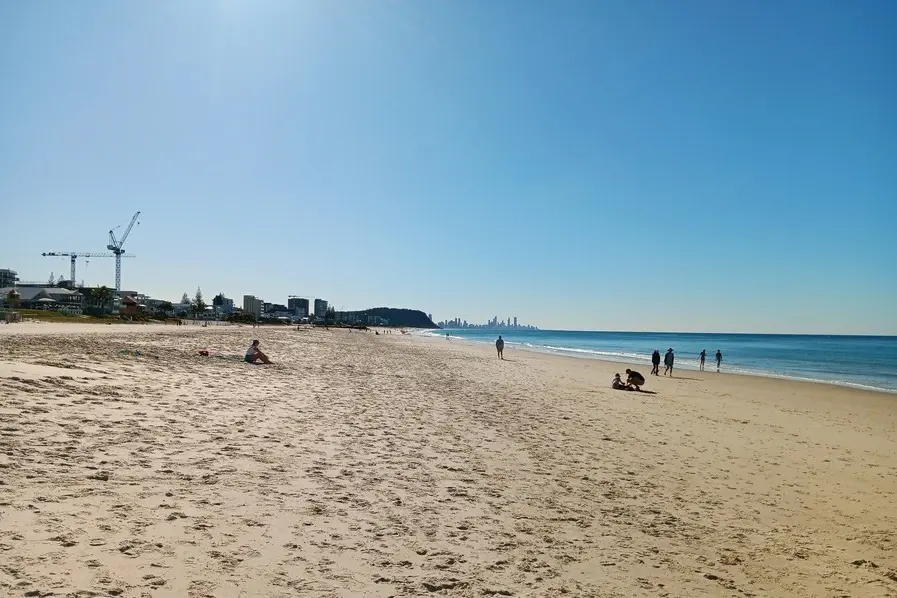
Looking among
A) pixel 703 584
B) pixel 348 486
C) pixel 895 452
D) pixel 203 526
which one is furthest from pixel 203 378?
pixel 895 452

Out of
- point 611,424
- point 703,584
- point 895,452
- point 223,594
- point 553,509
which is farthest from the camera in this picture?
point 611,424

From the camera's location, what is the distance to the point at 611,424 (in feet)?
43.9

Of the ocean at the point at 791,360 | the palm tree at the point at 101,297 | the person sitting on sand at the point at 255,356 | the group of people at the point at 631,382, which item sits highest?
the palm tree at the point at 101,297

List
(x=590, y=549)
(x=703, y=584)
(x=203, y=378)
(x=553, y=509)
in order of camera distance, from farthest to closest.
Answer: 1. (x=203, y=378)
2. (x=553, y=509)
3. (x=590, y=549)
4. (x=703, y=584)

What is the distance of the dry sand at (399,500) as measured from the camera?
4445mm

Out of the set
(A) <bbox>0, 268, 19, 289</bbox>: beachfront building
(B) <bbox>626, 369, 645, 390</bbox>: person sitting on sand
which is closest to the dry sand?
(B) <bbox>626, 369, 645, 390</bbox>: person sitting on sand

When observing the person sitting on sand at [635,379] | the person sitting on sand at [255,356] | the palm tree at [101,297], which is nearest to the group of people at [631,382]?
the person sitting on sand at [635,379]

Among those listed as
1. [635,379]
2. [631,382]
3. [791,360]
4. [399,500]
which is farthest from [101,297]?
→ [399,500]

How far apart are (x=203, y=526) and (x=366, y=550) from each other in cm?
159

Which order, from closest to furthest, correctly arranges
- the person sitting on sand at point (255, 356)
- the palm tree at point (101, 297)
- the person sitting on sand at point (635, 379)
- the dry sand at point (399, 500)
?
the dry sand at point (399, 500) → the person sitting on sand at point (255, 356) → the person sitting on sand at point (635, 379) → the palm tree at point (101, 297)

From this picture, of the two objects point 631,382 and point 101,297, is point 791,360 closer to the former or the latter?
point 631,382

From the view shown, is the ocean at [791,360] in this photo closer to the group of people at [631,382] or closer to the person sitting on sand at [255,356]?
the group of people at [631,382]

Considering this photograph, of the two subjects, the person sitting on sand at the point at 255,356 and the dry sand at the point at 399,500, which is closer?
the dry sand at the point at 399,500

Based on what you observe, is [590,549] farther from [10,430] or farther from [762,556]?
[10,430]
